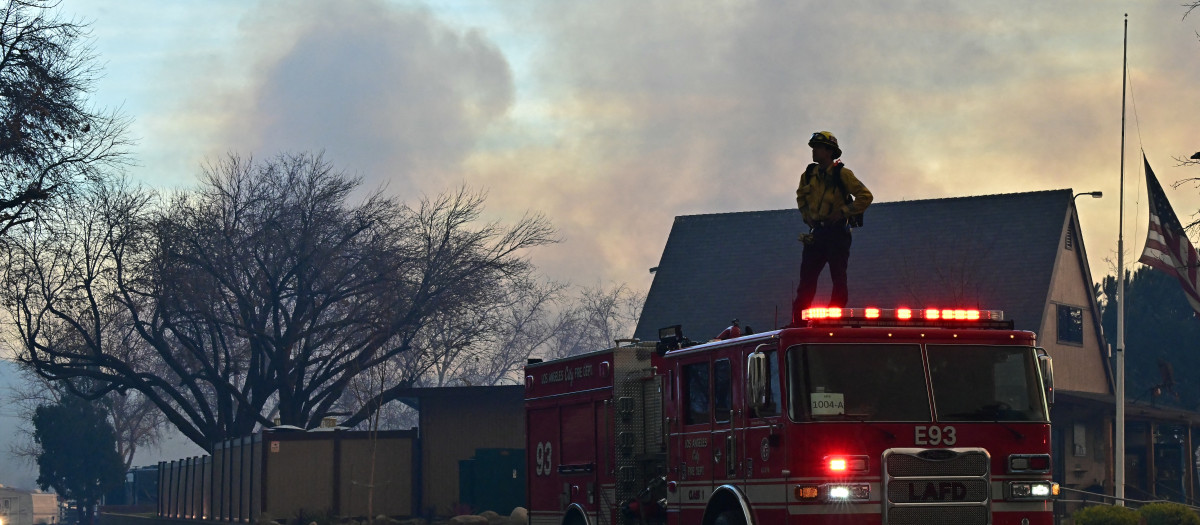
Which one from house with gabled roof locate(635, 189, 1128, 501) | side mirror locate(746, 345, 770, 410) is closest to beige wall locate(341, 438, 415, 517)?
house with gabled roof locate(635, 189, 1128, 501)

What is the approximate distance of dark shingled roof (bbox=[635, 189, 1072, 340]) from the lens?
41.8m

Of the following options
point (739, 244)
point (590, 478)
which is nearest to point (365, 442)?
point (739, 244)

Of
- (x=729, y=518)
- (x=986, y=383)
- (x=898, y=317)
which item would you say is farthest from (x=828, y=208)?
(x=729, y=518)

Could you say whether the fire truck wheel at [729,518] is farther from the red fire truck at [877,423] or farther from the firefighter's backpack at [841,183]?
the firefighter's backpack at [841,183]

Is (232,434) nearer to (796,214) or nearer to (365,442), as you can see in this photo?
(365,442)

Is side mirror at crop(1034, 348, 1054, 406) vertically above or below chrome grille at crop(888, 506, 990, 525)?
above

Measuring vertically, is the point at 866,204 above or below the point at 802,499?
above

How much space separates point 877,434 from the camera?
450 inches

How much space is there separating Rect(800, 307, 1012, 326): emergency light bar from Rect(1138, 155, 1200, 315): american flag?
20.2 metres

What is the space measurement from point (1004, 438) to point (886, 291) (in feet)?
106

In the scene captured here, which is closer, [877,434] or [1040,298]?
[877,434]

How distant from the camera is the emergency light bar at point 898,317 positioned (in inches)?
468

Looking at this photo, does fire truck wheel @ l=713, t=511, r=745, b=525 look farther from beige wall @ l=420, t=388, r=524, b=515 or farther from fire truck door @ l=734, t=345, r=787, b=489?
beige wall @ l=420, t=388, r=524, b=515

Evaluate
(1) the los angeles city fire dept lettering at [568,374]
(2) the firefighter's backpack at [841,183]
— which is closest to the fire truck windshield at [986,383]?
(2) the firefighter's backpack at [841,183]
